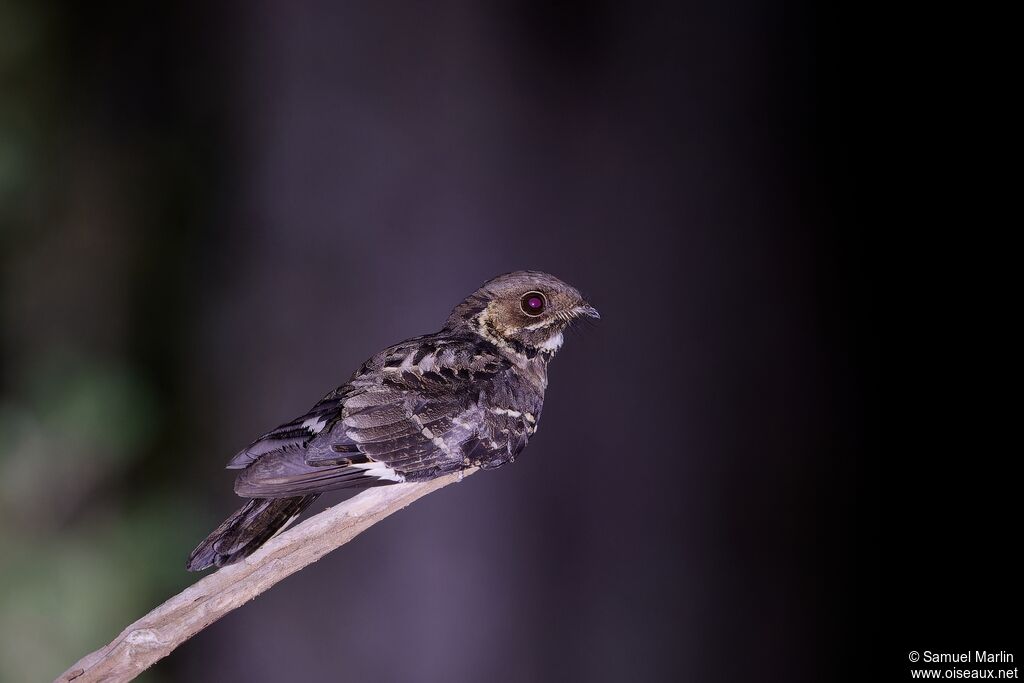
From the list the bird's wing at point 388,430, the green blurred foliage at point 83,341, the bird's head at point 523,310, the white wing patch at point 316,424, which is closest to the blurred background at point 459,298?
the green blurred foliage at point 83,341

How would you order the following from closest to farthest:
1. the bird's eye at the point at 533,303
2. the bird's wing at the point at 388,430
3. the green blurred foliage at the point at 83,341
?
1. the bird's wing at the point at 388,430
2. the bird's eye at the point at 533,303
3. the green blurred foliage at the point at 83,341

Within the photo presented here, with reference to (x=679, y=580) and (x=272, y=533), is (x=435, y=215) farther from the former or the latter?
(x=679, y=580)

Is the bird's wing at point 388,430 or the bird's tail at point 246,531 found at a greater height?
the bird's wing at point 388,430

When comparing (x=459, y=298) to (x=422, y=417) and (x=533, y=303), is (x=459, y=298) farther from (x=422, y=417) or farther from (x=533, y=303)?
(x=422, y=417)

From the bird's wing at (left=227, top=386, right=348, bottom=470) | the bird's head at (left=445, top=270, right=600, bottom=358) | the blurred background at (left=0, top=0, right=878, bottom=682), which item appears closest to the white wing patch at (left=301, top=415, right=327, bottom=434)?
the bird's wing at (left=227, top=386, right=348, bottom=470)

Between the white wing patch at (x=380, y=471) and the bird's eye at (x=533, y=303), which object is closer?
the white wing patch at (x=380, y=471)

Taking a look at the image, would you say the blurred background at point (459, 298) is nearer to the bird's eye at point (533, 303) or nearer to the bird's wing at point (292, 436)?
the bird's eye at point (533, 303)

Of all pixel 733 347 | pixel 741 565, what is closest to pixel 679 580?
pixel 741 565

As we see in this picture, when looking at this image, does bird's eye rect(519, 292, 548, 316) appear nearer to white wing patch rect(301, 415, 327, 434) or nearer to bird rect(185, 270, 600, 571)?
bird rect(185, 270, 600, 571)
